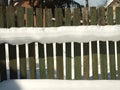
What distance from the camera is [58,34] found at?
17.7ft

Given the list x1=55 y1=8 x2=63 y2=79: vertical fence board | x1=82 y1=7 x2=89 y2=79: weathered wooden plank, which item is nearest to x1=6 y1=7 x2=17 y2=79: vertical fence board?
x1=55 y1=8 x2=63 y2=79: vertical fence board

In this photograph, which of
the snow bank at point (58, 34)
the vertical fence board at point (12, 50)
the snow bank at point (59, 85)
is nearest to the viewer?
the snow bank at point (59, 85)

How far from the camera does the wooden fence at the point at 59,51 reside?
5.52 meters

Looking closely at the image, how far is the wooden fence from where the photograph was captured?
552 cm

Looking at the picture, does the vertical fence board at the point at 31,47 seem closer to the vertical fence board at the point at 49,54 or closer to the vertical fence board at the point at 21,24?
the vertical fence board at the point at 21,24

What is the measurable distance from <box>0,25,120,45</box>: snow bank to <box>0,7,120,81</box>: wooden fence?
155 millimetres

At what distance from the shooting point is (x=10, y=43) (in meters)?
5.39

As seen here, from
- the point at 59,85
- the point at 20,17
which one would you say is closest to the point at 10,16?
the point at 20,17

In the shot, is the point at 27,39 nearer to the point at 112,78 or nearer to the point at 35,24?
the point at 35,24

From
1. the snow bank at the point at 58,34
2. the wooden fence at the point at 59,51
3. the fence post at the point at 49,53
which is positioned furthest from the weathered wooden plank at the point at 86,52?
the fence post at the point at 49,53

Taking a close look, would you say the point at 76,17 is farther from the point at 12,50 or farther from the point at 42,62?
the point at 12,50

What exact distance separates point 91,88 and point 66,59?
2.56 feet

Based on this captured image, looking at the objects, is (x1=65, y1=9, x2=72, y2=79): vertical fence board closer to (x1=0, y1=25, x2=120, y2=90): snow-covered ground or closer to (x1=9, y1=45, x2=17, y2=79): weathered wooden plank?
(x1=0, y1=25, x2=120, y2=90): snow-covered ground

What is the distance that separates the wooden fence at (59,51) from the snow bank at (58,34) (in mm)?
155
